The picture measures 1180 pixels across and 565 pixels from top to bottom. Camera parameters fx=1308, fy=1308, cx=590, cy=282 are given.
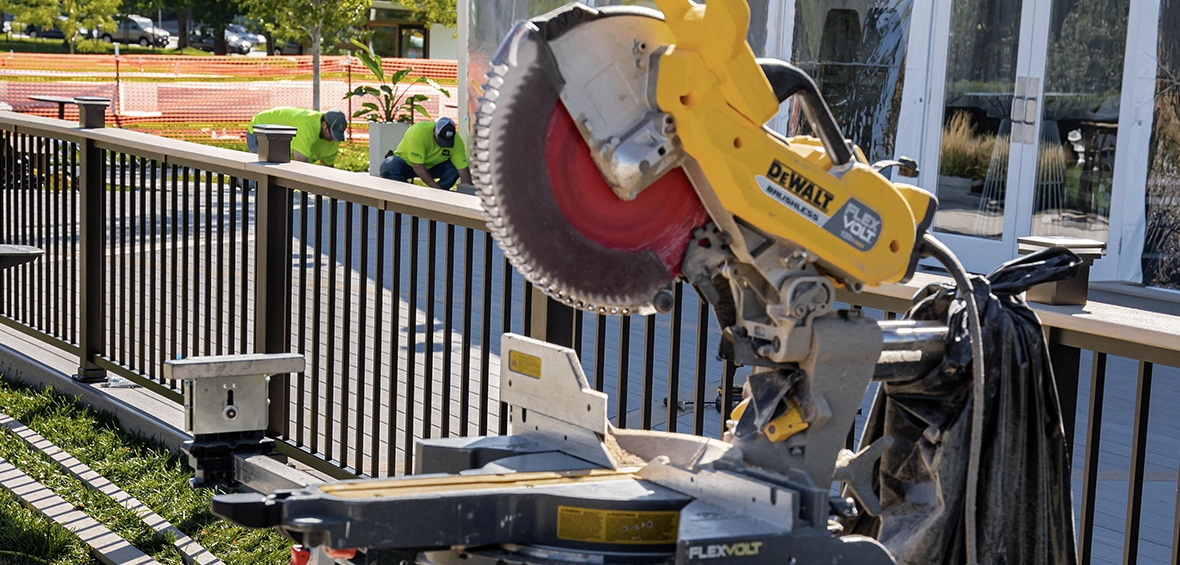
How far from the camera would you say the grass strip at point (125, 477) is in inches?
195

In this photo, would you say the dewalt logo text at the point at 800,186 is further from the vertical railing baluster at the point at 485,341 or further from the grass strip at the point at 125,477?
the grass strip at the point at 125,477

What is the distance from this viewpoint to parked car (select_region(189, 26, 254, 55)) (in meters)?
60.5

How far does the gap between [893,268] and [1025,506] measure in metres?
0.66

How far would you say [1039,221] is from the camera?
11.5 m

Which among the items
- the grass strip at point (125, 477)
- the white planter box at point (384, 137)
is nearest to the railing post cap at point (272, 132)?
the grass strip at point (125, 477)

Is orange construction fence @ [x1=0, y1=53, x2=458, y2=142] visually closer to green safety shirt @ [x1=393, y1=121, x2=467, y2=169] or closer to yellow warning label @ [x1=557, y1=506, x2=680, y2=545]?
green safety shirt @ [x1=393, y1=121, x2=467, y2=169]

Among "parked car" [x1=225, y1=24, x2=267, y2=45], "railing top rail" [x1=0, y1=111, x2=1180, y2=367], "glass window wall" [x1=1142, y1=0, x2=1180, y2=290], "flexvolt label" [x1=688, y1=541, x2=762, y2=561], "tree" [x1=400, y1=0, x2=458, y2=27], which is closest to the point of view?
"flexvolt label" [x1=688, y1=541, x2=762, y2=561]

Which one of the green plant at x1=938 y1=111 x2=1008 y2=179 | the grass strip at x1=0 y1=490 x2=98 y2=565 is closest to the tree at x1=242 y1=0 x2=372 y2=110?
the green plant at x1=938 y1=111 x2=1008 y2=179

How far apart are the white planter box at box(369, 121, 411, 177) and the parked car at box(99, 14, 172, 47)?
4573 centimetres

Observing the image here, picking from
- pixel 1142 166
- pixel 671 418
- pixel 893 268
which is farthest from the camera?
pixel 1142 166

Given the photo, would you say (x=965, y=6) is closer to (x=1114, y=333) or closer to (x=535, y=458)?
(x=1114, y=333)

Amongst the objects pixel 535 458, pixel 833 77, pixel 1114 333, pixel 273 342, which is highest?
pixel 833 77

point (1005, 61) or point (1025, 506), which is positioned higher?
point (1005, 61)

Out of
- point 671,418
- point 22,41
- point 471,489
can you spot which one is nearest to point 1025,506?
point 471,489
